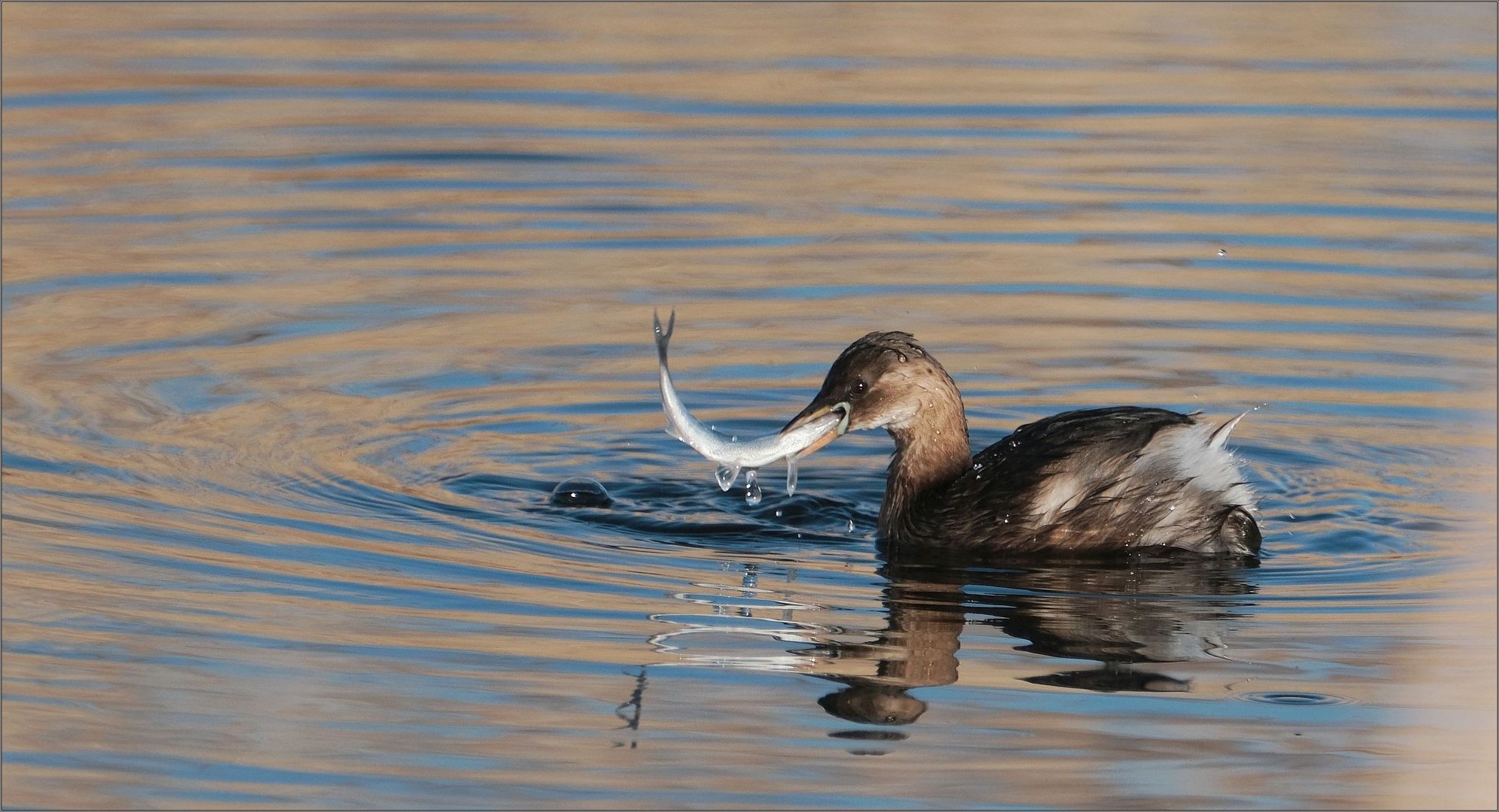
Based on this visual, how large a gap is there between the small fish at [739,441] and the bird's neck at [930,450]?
0.84 ft

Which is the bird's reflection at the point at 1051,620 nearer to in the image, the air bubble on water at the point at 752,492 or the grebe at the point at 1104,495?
the grebe at the point at 1104,495

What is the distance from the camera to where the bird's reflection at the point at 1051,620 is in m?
6.21

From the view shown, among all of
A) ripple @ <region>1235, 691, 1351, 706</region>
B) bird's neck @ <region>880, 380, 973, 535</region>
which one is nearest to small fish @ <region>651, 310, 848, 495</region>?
bird's neck @ <region>880, 380, 973, 535</region>

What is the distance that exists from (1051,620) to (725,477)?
73.3 inches

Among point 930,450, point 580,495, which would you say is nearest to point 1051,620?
point 930,450

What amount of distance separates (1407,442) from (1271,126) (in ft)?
18.7

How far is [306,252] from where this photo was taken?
11422 millimetres

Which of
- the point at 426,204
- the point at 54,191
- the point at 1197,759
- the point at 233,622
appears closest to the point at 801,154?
the point at 426,204

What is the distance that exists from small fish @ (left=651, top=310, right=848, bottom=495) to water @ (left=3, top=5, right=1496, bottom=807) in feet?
1.14

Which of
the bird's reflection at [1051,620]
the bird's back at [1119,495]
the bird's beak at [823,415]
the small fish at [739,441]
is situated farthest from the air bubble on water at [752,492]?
the bird's back at [1119,495]

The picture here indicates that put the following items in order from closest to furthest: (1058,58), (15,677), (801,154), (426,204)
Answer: (15,677) < (426,204) < (801,154) < (1058,58)

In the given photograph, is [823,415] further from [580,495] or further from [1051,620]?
[1051,620]

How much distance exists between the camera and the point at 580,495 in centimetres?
816

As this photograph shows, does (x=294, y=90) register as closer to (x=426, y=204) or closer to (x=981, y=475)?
(x=426, y=204)
